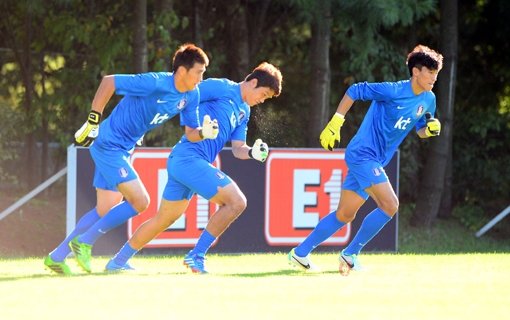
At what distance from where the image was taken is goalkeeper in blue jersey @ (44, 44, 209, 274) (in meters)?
10.1

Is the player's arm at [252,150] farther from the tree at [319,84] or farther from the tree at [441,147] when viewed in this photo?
the tree at [441,147]

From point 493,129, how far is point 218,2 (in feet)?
17.1

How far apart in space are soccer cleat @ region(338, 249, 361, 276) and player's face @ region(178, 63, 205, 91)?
220 centimetres

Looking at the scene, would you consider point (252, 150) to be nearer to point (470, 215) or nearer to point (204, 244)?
point (204, 244)

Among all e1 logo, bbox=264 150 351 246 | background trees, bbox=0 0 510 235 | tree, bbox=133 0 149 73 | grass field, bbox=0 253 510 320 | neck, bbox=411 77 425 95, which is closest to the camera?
grass field, bbox=0 253 510 320

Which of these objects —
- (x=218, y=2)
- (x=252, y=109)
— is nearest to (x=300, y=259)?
(x=252, y=109)

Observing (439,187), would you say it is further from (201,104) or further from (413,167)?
(201,104)

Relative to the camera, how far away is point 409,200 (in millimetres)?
19828

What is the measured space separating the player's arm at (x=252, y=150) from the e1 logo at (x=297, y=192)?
155 inches

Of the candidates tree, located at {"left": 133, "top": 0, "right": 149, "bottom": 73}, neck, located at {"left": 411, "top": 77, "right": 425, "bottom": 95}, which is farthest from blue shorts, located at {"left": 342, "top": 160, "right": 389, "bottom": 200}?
tree, located at {"left": 133, "top": 0, "right": 149, "bottom": 73}

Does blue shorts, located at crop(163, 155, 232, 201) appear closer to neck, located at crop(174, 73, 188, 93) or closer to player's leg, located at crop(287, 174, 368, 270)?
neck, located at crop(174, 73, 188, 93)

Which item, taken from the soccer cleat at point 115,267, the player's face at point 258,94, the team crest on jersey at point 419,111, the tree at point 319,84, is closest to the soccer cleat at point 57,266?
the soccer cleat at point 115,267

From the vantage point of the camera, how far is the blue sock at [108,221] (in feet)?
34.0

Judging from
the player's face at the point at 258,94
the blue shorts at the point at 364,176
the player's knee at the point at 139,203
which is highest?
the player's face at the point at 258,94
